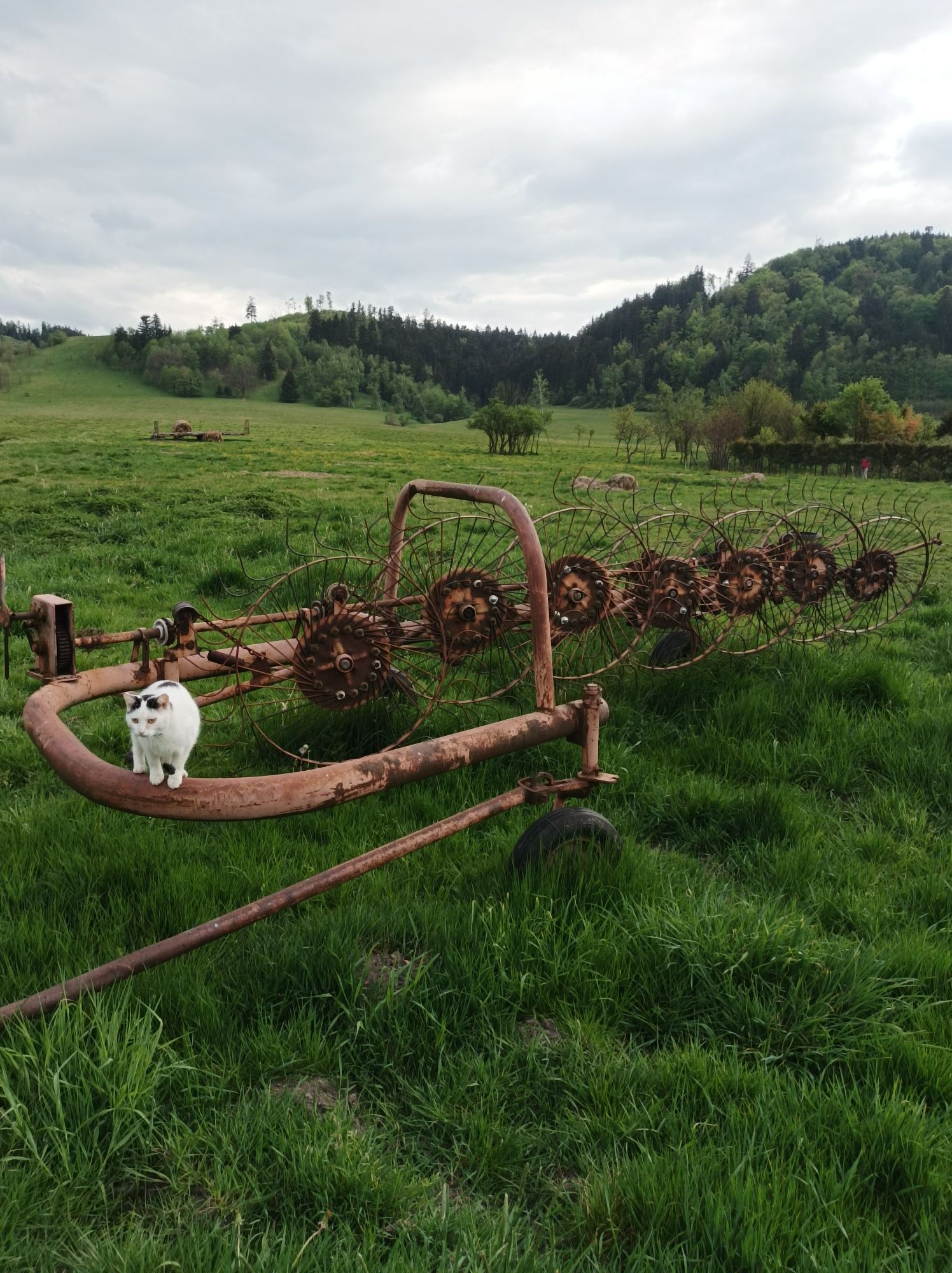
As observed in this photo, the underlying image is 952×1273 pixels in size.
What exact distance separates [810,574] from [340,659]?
353cm

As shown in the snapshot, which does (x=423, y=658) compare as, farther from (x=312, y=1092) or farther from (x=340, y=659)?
(x=312, y=1092)

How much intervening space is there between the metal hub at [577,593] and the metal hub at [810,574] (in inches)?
67.9

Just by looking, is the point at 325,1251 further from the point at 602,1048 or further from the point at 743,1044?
the point at 743,1044

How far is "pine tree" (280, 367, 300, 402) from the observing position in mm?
114875

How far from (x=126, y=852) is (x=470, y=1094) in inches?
72.8

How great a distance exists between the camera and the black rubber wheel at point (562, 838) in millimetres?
2926

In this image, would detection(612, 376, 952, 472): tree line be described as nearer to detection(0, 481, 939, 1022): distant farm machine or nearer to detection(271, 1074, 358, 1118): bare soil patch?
detection(0, 481, 939, 1022): distant farm machine

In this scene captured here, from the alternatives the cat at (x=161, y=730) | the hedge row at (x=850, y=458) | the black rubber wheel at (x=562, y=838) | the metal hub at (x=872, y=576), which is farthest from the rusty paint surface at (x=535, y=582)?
the hedge row at (x=850, y=458)

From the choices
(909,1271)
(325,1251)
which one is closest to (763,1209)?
(909,1271)

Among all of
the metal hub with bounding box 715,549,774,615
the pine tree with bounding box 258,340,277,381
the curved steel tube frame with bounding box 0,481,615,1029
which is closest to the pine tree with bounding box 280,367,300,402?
the pine tree with bounding box 258,340,277,381

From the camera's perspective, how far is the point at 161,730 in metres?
2.21

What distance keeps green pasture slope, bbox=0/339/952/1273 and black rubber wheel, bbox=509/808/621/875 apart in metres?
0.09

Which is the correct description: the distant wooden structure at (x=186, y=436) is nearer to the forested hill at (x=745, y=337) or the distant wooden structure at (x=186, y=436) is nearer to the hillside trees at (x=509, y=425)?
the hillside trees at (x=509, y=425)

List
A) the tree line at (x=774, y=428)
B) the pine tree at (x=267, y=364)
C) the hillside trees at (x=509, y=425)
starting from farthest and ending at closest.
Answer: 1. the pine tree at (x=267, y=364)
2. the hillside trees at (x=509, y=425)
3. the tree line at (x=774, y=428)
